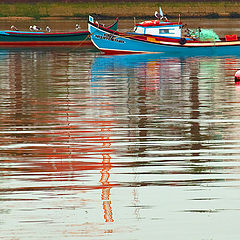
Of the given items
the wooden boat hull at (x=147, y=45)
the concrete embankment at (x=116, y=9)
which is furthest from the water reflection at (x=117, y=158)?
the concrete embankment at (x=116, y=9)

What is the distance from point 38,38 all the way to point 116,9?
64343 millimetres

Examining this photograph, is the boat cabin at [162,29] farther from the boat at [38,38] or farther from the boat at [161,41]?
the boat at [38,38]

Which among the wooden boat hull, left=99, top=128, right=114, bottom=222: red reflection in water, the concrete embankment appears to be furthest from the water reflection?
the concrete embankment

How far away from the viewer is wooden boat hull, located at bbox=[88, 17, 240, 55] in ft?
194

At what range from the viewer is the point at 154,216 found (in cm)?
1223

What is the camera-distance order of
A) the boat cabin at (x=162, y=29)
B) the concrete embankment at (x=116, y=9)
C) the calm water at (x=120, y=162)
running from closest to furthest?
1. the calm water at (x=120, y=162)
2. the boat cabin at (x=162, y=29)
3. the concrete embankment at (x=116, y=9)

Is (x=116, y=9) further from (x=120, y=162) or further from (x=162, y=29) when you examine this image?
(x=120, y=162)

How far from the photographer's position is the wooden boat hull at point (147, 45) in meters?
59.1

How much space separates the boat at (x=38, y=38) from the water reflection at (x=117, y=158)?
111ft

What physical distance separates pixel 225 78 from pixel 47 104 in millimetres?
13587

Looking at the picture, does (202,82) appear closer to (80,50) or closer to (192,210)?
(192,210)

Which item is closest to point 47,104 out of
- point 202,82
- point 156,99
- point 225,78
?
point 156,99

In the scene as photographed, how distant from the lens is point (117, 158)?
16.8 m

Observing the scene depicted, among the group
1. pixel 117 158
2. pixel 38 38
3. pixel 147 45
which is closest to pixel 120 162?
pixel 117 158
